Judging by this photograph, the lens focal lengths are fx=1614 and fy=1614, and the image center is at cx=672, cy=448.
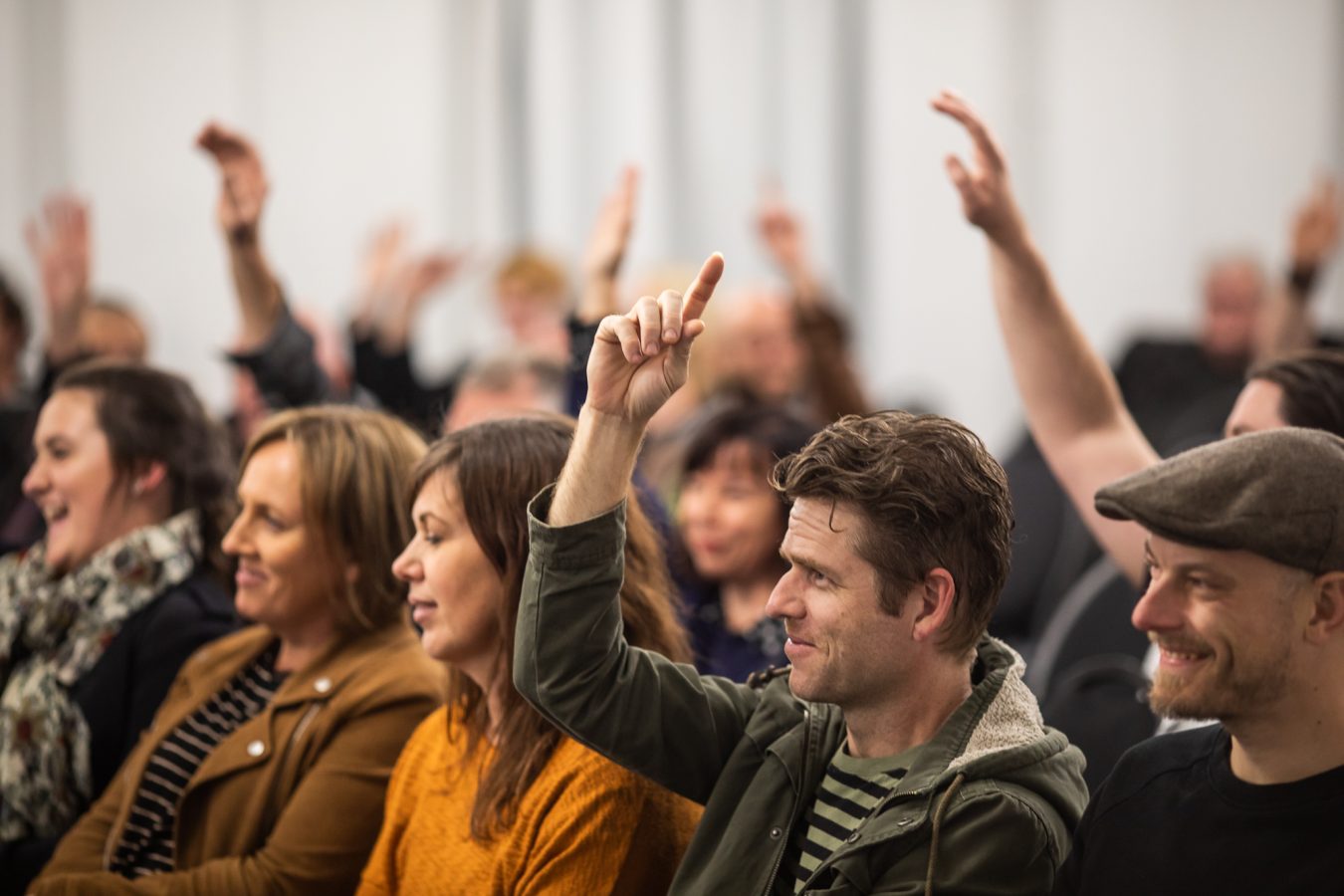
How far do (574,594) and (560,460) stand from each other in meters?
0.38

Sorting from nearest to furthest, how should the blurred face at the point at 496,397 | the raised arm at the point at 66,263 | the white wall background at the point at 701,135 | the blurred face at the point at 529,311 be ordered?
the raised arm at the point at 66,263 < the blurred face at the point at 496,397 < the blurred face at the point at 529,311 < the white wall background at the point at 701,135

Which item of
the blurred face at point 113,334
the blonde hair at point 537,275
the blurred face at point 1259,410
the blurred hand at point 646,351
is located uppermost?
the blurred hand at point 646,351

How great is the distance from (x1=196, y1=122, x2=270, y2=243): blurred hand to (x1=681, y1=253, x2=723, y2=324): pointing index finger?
161 centimetres

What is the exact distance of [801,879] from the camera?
1604 millimetres

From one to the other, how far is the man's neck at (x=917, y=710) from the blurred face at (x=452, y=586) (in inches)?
20.1

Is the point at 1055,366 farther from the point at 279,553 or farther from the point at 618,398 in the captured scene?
the point at 279,553

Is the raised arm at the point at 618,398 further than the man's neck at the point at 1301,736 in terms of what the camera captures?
Yes

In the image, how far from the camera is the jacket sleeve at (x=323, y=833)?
82.4 inches

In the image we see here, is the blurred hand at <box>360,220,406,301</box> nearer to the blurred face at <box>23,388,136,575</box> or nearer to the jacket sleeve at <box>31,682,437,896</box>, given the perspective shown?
the blurred face at <box>23,388,136,575</box>

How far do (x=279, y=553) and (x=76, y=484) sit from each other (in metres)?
0.57

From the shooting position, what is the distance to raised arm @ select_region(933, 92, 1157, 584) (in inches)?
90.0

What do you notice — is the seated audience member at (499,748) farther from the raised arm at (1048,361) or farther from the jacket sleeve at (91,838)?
the raised arm at (1048,361)

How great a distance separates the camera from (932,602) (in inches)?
61.1

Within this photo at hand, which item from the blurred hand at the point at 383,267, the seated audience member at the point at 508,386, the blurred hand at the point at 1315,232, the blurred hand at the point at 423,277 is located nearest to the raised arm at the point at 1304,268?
the blurred hand at the point at 1315,232
